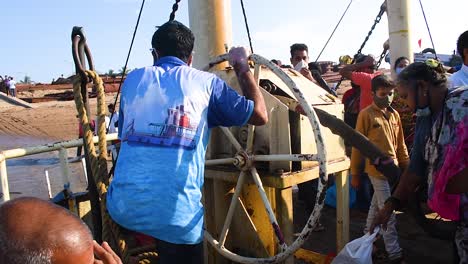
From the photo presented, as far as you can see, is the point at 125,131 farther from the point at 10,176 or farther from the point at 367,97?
the point at 10,176

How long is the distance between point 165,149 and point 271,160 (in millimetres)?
909

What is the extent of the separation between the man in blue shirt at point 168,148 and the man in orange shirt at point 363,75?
2897 millimetres

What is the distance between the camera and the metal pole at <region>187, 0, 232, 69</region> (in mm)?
3328

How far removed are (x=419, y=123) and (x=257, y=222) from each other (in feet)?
4.52

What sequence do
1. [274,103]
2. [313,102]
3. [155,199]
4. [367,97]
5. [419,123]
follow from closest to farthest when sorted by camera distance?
[155,199] → [419,123] → [274,103] → [313,102] → [367,97]

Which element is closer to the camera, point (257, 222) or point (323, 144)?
point (323, 144)

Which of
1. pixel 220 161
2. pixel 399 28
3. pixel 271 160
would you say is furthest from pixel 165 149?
pixel 399 28

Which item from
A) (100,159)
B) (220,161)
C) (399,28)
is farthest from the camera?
(399,28)

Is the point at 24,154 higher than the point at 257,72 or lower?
lower

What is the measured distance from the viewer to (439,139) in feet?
7.10

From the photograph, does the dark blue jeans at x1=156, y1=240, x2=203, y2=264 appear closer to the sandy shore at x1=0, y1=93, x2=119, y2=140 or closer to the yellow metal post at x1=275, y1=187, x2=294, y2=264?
the yellow metal post at x1=275, y1=187, x2=294, y2=264

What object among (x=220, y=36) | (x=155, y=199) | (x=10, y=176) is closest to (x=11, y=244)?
(x=155, y=199)

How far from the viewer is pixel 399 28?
609 cm

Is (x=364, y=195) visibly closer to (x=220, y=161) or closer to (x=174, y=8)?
(x=220, y=161)
